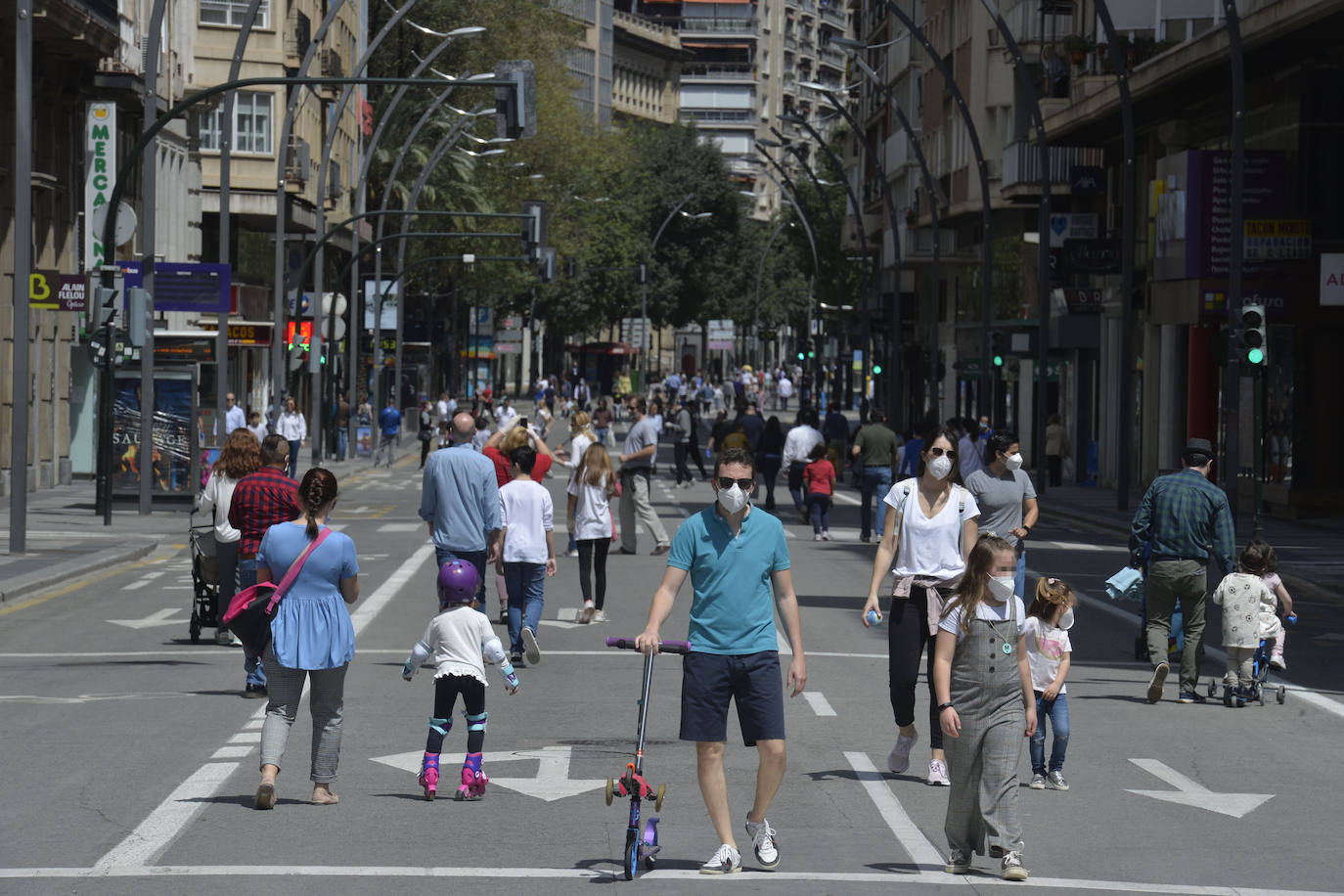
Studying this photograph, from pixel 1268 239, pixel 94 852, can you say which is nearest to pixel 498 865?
pixel 94 852

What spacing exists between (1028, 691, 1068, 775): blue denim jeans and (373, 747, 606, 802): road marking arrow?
6.99 ft

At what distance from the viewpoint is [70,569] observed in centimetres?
2381

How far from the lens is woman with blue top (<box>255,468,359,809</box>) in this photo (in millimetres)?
10430

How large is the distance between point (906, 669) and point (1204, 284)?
28894 millimetres

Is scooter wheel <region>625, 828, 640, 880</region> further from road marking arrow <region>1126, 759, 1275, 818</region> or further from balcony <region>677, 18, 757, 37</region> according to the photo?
balcony <region>677, 18, 757, 37</region>

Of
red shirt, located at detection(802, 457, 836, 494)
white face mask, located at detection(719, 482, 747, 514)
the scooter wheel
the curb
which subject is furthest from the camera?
red shirt, located at detection(802, 457, 836, 494)

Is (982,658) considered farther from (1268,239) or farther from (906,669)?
(1268,239)

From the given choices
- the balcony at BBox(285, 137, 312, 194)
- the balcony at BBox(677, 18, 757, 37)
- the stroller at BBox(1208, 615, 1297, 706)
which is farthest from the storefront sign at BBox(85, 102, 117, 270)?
the balcony at BBox(677, 18, 757, 37)

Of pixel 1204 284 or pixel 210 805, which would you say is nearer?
pixel 210 805

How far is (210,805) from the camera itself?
10.5 m

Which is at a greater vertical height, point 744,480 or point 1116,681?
point 744,480

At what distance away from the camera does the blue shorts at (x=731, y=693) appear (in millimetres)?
8836

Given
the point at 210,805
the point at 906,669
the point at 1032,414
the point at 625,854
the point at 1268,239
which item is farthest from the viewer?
the point at 1032,414

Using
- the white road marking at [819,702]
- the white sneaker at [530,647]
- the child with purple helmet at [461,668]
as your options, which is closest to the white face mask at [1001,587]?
the child with purple helmet at [461,668]
